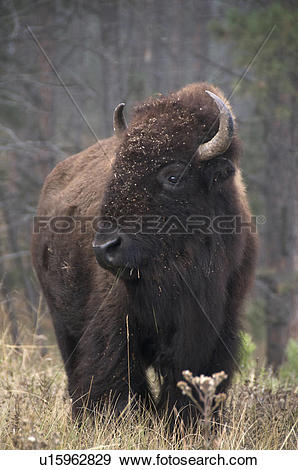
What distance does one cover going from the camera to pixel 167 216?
452 cm

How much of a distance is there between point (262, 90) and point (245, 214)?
6483 millimetres

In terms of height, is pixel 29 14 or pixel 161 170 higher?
pixel 29 14

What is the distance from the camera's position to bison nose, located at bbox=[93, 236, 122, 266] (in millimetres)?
4180

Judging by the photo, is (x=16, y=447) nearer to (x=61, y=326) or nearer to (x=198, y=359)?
(x=198, y=359)

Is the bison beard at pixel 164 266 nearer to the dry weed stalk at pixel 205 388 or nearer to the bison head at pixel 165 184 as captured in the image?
the bison head at pixel 165 184

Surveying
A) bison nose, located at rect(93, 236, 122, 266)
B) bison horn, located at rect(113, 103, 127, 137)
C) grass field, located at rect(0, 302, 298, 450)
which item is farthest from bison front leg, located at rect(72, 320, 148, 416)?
bison horn, located at rect(113, 103, 127, 137)

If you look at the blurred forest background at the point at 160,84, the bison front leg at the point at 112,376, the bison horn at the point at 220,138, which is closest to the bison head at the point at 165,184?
the bison horn at the point at 220,138

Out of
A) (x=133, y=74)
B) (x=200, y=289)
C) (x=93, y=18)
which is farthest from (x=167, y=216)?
(x=93, y=18)

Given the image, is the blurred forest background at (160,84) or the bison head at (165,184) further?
the blurred forest background at (160,84)

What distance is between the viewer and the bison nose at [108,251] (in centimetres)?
418

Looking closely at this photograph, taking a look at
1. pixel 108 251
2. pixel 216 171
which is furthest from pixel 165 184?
pixel 108 251

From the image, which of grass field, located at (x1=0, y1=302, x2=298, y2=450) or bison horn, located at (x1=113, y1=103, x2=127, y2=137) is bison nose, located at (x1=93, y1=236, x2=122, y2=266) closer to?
grass field, located at (x1=0, y1=302, x2=298, y2=450)

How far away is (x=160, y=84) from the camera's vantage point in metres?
14.1

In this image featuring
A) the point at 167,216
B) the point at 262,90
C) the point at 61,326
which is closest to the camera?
the point at 167,216
